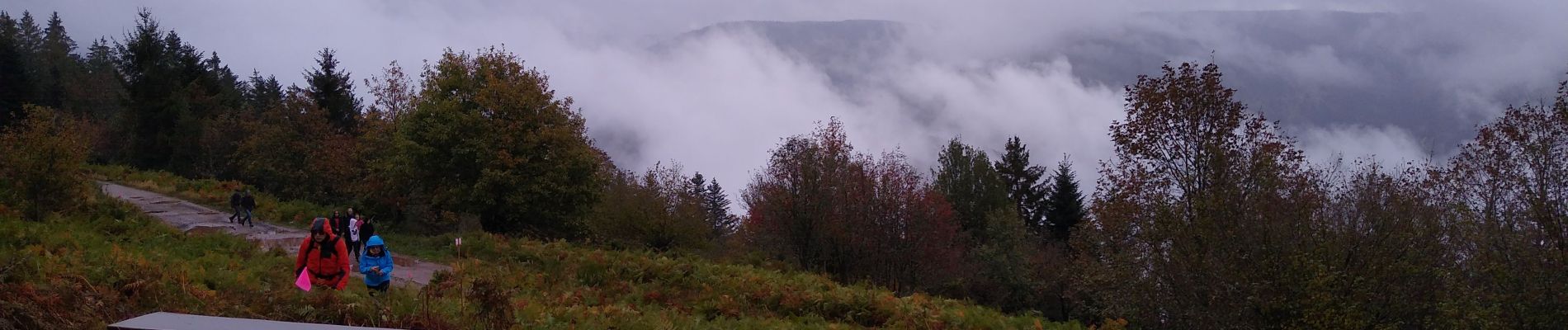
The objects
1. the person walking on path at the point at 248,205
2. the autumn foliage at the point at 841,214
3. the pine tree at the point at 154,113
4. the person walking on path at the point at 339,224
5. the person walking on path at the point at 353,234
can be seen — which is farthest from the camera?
the pine tree at the point at 154,113

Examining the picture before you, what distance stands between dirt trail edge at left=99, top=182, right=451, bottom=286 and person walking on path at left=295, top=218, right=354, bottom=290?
20.4 ft

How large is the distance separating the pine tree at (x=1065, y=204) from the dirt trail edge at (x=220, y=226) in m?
41.2

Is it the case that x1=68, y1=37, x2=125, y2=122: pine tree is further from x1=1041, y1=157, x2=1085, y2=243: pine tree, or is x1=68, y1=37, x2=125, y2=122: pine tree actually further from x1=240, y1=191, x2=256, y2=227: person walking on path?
x1=1041, y1=157, x2=1085, y2=243: pine tree

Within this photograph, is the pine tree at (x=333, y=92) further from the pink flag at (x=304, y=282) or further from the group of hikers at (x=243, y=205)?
the pink flag at (x=304, y=282)

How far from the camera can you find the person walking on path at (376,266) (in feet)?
36.0

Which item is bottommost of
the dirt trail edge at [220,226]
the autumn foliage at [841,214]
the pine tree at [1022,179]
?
the dirt trail edge at [220,226]

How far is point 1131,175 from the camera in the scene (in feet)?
51.8

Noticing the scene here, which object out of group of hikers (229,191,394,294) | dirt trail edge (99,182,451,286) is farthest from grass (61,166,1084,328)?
dirt trail edge (99,182,451,286)

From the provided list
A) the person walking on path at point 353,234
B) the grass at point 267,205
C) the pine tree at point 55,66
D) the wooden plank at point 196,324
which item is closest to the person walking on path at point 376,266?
the wooden plank at point 196,324

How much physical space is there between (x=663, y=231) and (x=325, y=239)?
23.8 m

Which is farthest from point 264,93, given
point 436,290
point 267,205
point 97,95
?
point 436,290

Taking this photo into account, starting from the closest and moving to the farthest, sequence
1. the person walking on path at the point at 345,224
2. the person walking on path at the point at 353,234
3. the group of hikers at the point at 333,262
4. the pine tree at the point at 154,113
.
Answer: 1. the group of hikers at the point at 333,262
2. the person walking on path at the point at 353,234
3. the person walking on path at the point at 345,224
4. the pine tree at the point at 154,113

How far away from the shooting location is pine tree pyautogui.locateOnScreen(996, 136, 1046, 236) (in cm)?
5909

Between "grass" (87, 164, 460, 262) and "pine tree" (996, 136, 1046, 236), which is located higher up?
"pine tree" (996, 136, 1046, 236)
